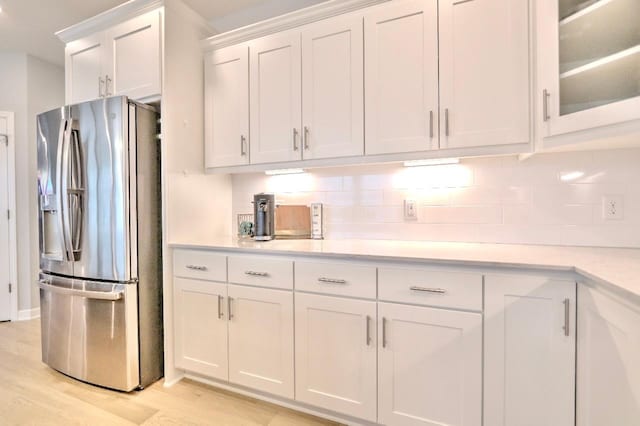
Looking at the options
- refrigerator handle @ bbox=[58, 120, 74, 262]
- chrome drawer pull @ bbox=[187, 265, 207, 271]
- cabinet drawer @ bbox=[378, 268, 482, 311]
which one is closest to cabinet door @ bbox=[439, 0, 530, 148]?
cabinet drawer @ bbox=[378, 268, 482, 311]

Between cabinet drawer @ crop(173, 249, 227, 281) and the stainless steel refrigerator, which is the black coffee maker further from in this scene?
the stainless steel refrigerator

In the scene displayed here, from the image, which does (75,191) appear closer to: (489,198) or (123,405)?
(123,405)

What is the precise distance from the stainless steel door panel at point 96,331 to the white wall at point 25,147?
1607 millimetres

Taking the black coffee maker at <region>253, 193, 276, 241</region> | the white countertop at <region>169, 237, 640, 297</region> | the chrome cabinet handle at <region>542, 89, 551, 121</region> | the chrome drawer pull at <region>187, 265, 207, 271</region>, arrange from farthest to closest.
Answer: the black coffee maker at <region>253, 193, 276, 241</region> → the chrome drawer pull at <region>187, 265, 207, 271</region> → the chrome cabinet handle at <region>542, 89, 551, 121</region> → the white countertop at <region>169, 237, 640, 297</region>

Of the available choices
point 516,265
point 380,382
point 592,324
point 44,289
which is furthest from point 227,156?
point 592,324

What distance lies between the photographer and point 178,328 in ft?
6.54

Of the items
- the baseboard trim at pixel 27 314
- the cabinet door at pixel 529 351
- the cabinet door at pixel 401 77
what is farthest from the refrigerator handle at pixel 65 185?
the cabinet door at pixel 529 351

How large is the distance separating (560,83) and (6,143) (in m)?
4.50

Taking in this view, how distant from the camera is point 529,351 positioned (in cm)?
121

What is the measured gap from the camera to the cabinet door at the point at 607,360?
34.0 inches

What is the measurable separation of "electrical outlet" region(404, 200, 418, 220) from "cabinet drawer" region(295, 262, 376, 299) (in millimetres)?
642

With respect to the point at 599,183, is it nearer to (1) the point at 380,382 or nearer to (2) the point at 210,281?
(1) the point at 380,382

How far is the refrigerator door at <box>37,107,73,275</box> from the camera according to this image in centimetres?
196

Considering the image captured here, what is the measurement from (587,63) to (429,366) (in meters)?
1.45
